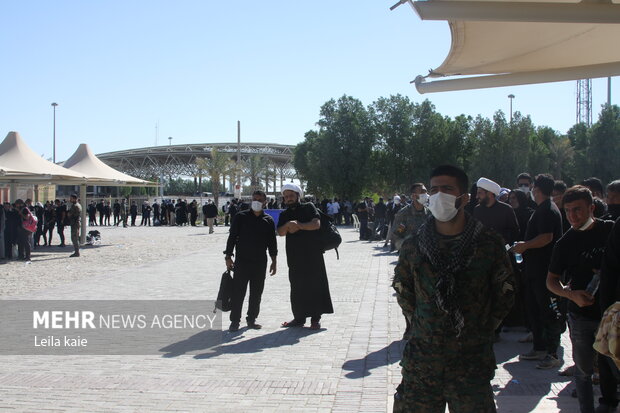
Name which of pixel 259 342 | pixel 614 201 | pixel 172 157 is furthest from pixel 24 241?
pixel 172 157

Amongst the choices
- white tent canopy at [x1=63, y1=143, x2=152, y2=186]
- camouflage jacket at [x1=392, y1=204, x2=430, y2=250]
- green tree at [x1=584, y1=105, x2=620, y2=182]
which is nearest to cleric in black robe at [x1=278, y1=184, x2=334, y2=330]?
camouflage jacket at [x1=392, y1=204, x2=430, y2=250]

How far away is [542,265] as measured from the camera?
5.87 meters

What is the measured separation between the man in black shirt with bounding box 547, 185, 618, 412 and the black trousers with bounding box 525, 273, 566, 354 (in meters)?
1.37

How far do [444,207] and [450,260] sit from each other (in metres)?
0.28

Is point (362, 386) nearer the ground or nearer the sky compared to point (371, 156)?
nearer the ground

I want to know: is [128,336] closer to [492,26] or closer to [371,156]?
[492,26]

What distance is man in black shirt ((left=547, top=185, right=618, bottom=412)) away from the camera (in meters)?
4.29

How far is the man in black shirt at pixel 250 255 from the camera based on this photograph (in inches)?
312

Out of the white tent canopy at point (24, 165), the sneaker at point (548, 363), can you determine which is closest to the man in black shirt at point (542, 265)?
the sneaker at point (548, 363)

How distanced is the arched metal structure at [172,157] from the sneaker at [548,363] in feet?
260

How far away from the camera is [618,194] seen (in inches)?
199

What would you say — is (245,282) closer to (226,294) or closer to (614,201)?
(226,294)

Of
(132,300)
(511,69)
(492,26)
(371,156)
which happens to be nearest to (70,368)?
(132,300)

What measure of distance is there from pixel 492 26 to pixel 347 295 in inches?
248
